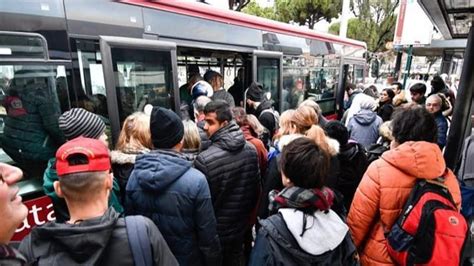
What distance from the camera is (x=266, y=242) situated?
152 centimetres

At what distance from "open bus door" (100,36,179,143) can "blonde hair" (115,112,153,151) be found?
748 millimetres

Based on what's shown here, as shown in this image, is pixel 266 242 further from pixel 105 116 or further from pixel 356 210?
pixel 105 116

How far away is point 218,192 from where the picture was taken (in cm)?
257

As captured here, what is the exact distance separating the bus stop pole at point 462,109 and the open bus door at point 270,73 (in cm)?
270

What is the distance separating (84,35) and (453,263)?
340 centimetres

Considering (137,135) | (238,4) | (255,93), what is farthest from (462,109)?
(238,4)

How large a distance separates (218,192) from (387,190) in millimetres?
1272

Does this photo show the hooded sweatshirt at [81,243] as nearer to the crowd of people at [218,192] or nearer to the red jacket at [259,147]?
the crowd of people at [218,192]

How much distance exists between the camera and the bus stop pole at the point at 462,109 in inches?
140

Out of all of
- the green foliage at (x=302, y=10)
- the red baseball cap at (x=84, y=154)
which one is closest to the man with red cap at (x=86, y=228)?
the red baseball cap at (x=84, y=154)

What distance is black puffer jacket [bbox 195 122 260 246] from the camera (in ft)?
8.21

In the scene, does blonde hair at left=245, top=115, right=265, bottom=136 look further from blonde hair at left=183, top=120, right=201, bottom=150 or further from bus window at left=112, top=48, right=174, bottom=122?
bus window at left=112, top=48, right=174, bottom=122

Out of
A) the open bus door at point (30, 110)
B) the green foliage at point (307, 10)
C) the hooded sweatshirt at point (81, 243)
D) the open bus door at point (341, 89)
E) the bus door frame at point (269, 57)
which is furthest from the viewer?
the green foliage at point (307, 10)

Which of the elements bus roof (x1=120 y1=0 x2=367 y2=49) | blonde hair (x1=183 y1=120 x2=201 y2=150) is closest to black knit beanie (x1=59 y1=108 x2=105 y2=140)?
blonde hair (x1=183 y1=120 x2=201 y2=150)
